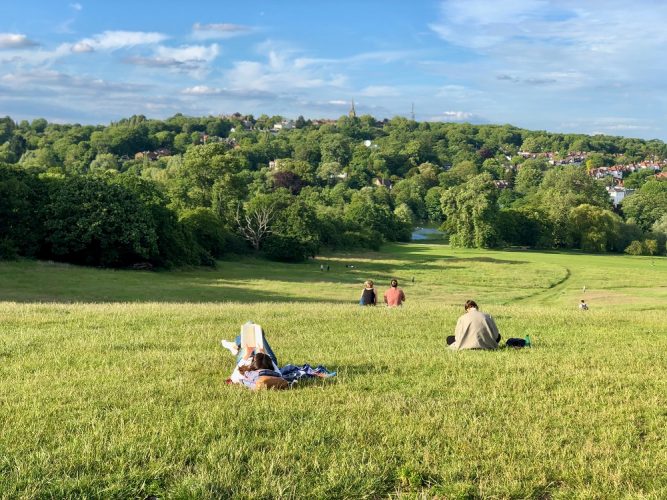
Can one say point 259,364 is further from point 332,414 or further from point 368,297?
point 368,297

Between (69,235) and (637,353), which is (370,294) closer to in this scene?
(637,353)

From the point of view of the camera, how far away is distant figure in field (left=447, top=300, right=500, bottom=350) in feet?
44.1

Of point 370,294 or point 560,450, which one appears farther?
point 370,294

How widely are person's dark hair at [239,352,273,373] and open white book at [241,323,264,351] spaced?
1.52ft

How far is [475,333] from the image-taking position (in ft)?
44.3

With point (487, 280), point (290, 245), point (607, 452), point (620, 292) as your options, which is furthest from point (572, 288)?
point (607, 452)

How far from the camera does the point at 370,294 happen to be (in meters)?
23.8

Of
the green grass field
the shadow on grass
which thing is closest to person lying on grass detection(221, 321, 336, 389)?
the green grass field

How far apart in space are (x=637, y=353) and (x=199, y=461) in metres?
10.4

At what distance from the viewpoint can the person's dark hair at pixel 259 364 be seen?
31.3 ft

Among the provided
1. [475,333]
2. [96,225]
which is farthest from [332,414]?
[96,225]

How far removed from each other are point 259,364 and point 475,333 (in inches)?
229

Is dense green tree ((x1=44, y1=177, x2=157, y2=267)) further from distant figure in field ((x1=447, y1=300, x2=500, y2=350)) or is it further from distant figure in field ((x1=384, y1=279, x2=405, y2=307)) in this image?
distant figure in field ((x1=447, y1=300, x2=500, y2=350))

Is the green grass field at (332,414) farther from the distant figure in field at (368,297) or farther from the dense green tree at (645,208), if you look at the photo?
the dense green tree at (645,208)
